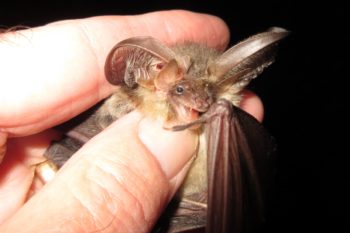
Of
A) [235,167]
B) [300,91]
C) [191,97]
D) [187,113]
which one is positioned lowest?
[300,91]

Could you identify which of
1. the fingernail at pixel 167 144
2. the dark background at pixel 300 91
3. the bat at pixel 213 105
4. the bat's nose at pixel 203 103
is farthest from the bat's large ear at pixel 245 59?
the dark background at pixel 300 91

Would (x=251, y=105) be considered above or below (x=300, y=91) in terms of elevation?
above

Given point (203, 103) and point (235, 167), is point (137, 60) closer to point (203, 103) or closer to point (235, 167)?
point (203, 103)

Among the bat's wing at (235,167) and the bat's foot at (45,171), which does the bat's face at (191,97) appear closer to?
the bat's wing at (235,167)

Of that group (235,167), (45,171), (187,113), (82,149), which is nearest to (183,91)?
(187,113)

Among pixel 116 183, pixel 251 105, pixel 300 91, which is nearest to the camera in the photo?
pixel 116 183

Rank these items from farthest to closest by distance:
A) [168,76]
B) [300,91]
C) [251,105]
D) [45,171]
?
1. [300,91]
2. [251,105]
3. [45,171]
4. [168,76]

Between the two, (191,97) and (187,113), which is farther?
(187,113)

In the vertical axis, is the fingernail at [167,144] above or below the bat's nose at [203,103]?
below
